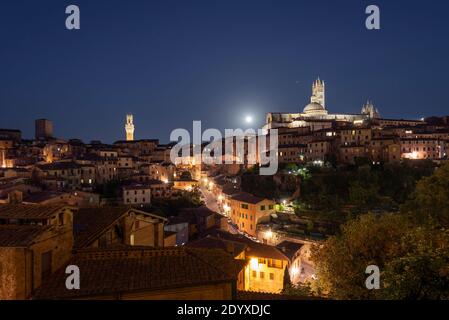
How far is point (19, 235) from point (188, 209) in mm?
37465

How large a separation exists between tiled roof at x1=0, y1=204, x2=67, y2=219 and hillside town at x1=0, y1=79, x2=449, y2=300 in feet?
0.17

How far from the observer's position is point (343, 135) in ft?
229

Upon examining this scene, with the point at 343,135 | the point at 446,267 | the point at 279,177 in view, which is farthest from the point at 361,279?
the point at 343,135

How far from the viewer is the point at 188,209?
1829 inches

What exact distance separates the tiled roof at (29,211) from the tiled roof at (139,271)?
70.3 inches

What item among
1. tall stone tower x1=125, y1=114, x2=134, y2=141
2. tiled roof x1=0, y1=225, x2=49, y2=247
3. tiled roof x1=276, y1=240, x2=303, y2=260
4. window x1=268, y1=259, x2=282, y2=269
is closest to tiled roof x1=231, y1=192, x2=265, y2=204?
tiled roof x1=276, y1=240, x2=303, y2=260

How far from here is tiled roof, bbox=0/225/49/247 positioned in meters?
8.88

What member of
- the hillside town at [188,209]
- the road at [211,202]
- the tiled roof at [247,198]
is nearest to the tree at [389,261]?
the hillside town at [188,209]

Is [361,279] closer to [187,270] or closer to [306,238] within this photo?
[187,270]

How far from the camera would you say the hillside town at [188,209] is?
31.5 feet

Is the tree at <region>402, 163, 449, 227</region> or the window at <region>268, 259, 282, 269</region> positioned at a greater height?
the tree at <region>402, 163, 449, 227</region>

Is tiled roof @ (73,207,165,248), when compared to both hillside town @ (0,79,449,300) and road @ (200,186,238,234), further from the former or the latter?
road @ (200,186,238,234)

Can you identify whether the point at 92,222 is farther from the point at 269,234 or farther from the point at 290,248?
the point at 269,234
